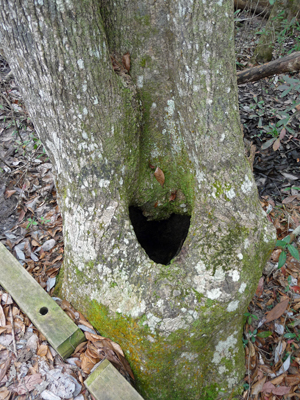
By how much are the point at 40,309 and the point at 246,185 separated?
1633 mm

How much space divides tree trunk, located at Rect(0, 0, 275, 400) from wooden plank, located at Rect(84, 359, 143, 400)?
18 centimetres

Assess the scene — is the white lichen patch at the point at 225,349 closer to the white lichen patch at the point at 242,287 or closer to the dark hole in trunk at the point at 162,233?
the white lichen patch at the point at 242,287

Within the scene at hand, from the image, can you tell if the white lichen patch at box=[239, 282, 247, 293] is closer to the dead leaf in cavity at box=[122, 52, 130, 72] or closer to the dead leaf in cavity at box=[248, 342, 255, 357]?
the dead leaf in cavity at box=[248, 342, 255, 357]

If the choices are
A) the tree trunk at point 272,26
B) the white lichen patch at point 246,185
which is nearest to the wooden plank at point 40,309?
the white lichen patch at point 246,185

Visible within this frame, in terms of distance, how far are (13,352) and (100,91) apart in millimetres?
1742

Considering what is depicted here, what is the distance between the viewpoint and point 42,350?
1.91 metres

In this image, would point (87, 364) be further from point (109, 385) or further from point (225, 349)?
point (225, 349)

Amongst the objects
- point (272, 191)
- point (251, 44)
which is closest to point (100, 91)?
point (272, 191)

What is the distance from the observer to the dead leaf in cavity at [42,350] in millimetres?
1898

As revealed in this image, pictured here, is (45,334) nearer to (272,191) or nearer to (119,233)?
(119,233)

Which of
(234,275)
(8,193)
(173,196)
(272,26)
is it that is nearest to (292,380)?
(234,275)

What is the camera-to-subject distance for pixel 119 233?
190 cm

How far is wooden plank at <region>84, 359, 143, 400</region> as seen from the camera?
1688mm

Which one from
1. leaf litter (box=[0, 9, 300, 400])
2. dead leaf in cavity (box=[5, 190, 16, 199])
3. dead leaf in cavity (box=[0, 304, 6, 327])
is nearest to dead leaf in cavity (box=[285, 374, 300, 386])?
leaf litter (box=[0, 9, 300, 400])
